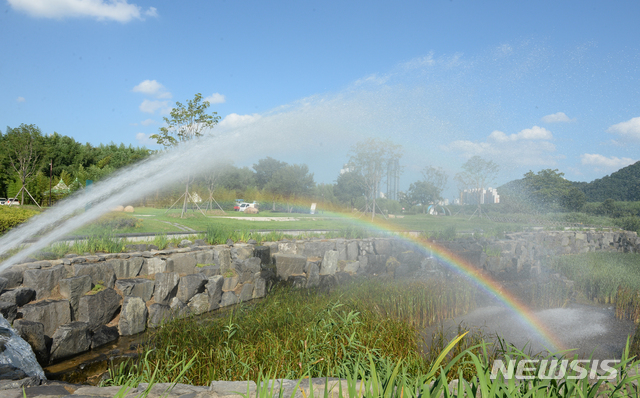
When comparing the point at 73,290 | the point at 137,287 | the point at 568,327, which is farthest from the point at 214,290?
the point at 568,327

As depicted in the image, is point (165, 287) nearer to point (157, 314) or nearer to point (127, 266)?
point (157, 314)

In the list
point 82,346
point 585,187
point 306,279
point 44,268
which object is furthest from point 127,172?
point 585,187

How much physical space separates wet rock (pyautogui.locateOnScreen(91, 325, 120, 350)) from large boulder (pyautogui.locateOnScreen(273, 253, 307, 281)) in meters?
4.61

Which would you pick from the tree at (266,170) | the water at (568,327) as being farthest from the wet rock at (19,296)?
the tree at (266,170)

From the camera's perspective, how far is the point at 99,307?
264 inches

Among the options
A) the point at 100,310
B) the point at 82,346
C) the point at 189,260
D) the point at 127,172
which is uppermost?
the point at 127,172

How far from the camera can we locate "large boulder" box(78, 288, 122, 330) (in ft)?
21.4

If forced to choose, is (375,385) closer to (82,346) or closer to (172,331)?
(172,331)

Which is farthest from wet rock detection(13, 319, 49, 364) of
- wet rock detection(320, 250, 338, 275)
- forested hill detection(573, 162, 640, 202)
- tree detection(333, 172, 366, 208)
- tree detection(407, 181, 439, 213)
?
forested hill detection(573, 162, 640, 202)

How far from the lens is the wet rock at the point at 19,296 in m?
5.82

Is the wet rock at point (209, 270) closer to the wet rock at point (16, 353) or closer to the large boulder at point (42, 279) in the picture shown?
the large boulder at point (42, 279)

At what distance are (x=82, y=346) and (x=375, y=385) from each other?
229 inches

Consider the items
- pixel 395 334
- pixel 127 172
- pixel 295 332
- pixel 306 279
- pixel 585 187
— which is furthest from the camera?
pixel 585 187

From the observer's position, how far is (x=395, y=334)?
5.12 m
